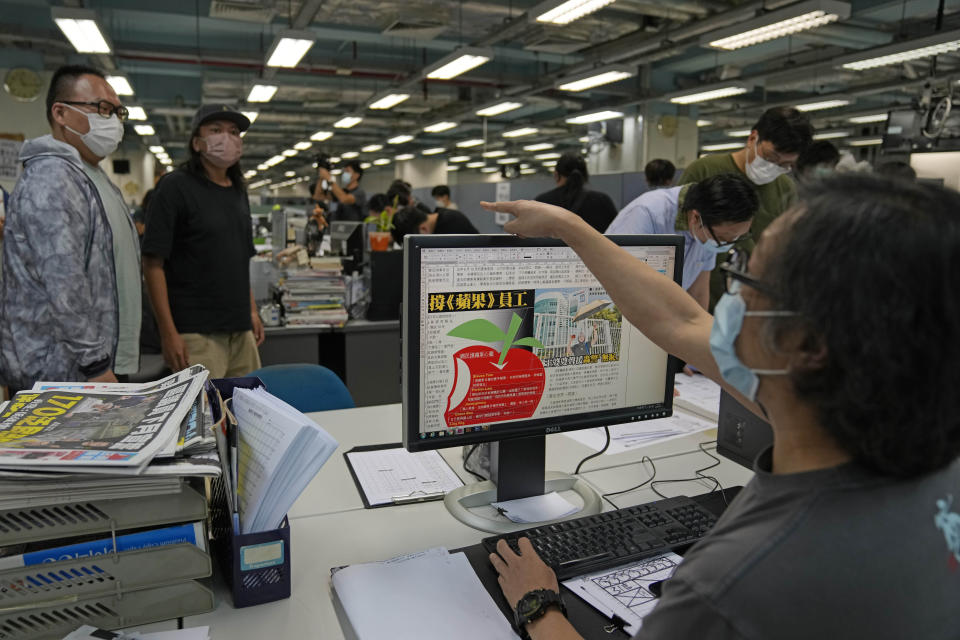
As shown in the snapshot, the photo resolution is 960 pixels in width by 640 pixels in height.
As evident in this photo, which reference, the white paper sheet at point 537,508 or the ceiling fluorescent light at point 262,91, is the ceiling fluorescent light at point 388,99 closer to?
the ceiling fluorescent light at point 262,91

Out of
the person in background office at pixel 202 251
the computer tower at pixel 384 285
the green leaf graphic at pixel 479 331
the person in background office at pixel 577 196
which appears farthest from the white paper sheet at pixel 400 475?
the person in background office at pixel 577 196

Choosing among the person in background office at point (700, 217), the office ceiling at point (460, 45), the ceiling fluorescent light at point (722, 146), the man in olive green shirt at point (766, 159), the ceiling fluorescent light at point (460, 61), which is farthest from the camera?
the ceiling fluorescent light at point (722, 146)

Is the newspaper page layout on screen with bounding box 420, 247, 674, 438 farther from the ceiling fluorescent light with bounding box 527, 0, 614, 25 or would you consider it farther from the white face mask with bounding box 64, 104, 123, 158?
the ceiling fluorescent light with bounding box 527, 0, 614, 25

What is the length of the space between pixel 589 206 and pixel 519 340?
11.7 feet

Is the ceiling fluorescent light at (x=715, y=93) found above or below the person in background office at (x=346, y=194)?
above

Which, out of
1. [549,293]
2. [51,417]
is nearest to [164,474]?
[51,417]

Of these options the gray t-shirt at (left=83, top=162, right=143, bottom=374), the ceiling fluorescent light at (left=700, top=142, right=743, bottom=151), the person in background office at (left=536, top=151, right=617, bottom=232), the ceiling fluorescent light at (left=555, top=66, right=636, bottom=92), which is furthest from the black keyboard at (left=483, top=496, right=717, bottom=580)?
the ceiling fluorescent light at (left=700, top=142, right=743, bottom=151)

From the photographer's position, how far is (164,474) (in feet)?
2.73

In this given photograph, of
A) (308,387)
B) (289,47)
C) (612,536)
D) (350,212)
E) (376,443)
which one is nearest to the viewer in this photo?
(612,536)

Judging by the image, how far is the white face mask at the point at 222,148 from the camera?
2424 mm

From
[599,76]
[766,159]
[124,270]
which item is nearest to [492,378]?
[124,270]

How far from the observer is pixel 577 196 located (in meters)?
4.51

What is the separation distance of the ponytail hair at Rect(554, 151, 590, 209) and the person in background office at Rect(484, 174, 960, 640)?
156 inches

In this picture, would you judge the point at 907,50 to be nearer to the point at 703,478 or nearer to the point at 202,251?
the point at 703,478
